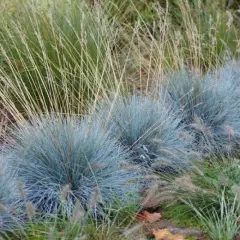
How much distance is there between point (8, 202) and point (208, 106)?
7.85 feet

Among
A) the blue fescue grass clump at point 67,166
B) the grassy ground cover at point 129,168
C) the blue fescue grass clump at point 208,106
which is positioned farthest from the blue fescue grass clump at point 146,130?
the blue fescue grass clump at point 67,166

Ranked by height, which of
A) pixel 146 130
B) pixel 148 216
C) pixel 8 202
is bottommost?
pixel 148 216

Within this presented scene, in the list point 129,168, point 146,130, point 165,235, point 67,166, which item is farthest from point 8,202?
point 146,130

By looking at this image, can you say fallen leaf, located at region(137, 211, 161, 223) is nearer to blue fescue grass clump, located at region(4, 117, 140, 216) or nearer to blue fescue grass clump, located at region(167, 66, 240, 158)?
blue fescue grass clump, located at region(4, 117, 140, 216)

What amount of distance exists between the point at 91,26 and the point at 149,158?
223 centimetres

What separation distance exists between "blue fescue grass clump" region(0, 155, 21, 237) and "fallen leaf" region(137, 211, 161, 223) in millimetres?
814

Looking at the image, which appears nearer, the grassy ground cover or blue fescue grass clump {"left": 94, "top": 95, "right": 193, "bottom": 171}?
the grassy ground cover

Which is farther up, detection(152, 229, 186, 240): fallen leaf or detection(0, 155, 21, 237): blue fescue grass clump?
detection(0, 155, 21, 237): blue fescue grass clump

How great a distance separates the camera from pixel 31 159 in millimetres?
3963

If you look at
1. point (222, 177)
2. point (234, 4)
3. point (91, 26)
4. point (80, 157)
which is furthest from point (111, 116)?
point (234, 4)

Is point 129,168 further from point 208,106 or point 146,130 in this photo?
point 208,106

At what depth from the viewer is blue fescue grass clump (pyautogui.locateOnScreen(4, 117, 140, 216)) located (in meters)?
3.79

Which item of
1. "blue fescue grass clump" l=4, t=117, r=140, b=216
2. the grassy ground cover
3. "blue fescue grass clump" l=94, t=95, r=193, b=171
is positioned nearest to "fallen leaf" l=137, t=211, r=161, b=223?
the grassy ground cover

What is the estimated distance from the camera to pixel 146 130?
463cm
